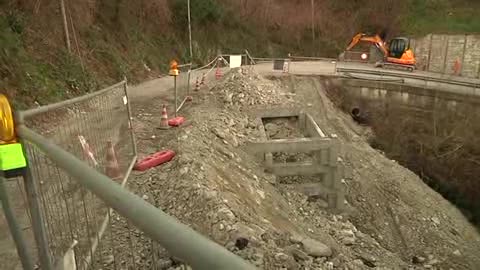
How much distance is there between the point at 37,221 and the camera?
2816 mm

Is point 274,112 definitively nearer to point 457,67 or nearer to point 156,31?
point 156,31

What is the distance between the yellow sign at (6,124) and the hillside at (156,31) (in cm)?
975

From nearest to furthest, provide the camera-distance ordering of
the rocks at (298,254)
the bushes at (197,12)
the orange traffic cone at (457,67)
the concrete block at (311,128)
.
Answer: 1. the rocks at (298,254)
2. the concrete block at (311,128)
3. the orange traffic cone at (457,67)
4. the bushes at (197,12)

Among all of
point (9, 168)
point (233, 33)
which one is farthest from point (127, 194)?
point (233, 33)

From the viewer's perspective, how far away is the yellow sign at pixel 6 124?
2.59 m

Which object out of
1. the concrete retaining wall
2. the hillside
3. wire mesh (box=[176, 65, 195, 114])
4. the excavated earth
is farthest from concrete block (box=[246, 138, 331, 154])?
the concrete retaining wall

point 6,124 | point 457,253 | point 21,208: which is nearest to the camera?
point 6,124

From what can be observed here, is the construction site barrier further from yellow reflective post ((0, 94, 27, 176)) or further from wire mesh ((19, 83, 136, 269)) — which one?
yellow reflective post ((0, 94, 27, 176))

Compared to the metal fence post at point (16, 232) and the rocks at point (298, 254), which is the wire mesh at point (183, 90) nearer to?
the rocks at point (298, 254)

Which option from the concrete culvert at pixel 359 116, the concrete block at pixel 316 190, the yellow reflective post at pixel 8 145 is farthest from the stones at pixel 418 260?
the concrete culvert at pixel 359 116

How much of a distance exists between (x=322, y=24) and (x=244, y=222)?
34.6 metres

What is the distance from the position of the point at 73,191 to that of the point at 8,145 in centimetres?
48

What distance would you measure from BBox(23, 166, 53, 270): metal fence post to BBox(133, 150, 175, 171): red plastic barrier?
4.42m

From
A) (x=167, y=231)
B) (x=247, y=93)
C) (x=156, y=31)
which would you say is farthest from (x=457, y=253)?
(x=156, y=31)
